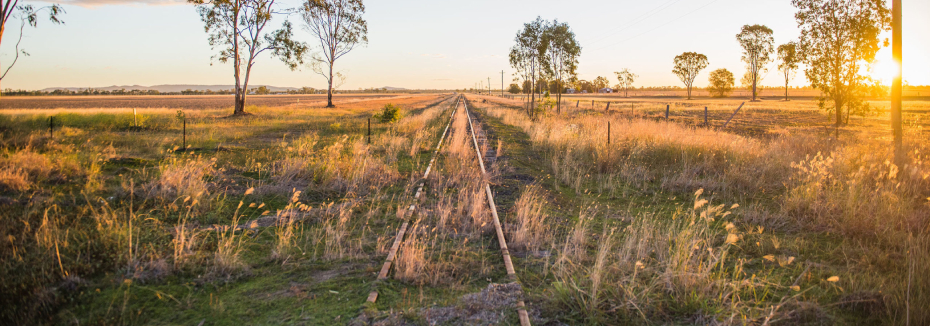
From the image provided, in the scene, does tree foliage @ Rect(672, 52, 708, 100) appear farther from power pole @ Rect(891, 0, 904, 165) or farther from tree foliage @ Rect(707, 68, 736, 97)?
power pole @ Rect(891, 0, 904, 165)

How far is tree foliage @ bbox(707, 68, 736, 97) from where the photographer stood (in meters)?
93.8

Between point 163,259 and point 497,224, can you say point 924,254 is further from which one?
point 163,259

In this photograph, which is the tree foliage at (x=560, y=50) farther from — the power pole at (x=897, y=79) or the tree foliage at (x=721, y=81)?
the tree foliage at (x=721, y=81)

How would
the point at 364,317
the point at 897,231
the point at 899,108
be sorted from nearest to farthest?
1. the point at 364,317
2. the point at 897,231
3. the point at 899,108

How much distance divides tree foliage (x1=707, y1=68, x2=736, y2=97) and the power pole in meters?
98.5

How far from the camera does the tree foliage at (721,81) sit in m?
93.8

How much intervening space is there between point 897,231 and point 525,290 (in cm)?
496

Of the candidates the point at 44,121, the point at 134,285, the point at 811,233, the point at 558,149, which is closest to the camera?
the point at 134,285

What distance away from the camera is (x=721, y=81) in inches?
3698

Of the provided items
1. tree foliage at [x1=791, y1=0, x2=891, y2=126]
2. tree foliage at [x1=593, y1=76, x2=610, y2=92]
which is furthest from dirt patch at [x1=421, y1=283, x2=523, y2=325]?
tree foliage at [x1=593, y1=76, x2=610, y2=92]

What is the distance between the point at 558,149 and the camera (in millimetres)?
13445

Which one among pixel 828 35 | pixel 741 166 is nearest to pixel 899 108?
pixel 741 166

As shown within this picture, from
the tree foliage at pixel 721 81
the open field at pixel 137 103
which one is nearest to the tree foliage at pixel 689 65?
the tree foliage at pixel 721 81

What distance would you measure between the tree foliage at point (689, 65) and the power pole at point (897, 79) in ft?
279
